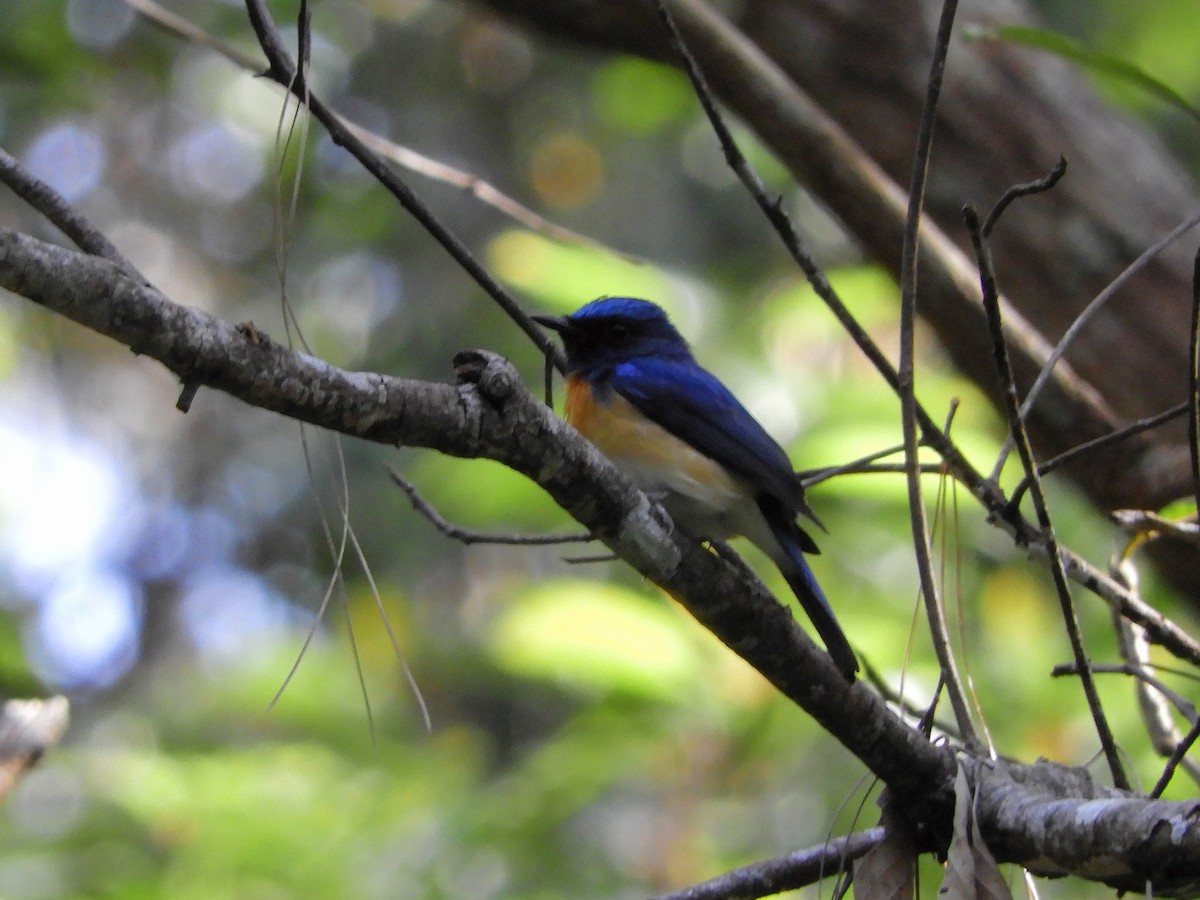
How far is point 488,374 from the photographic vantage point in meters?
2.14

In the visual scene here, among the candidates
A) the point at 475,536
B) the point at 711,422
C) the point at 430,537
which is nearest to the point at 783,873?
the point at 475,536

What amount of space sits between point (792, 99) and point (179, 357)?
9.15 feet

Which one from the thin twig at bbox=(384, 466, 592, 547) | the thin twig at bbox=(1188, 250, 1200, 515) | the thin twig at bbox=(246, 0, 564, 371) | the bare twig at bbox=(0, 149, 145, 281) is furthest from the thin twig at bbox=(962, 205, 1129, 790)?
the bare twig at bbox=(0, 149, 145, 281)

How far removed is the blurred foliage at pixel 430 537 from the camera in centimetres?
515

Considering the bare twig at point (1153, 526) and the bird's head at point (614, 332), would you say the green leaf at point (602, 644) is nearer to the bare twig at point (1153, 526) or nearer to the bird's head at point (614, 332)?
the bird's head at point (614, 332)

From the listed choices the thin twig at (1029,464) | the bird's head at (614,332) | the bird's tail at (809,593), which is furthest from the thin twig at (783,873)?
the bird's head at (614,332)

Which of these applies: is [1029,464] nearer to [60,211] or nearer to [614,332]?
[60,211]

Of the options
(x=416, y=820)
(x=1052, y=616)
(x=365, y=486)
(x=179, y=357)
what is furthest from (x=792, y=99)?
(x=365, y=486)

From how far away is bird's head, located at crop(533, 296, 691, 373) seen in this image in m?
4.64

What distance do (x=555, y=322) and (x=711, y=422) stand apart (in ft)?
2.59

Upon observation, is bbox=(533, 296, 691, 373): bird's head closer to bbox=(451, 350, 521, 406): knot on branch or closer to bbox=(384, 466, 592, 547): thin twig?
bbox=(384, 466, 592, 547): thin twig

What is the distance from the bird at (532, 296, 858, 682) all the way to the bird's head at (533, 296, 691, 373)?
0.26 meters

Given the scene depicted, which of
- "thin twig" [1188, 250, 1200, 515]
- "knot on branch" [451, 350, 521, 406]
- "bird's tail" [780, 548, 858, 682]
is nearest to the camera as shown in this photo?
"knot on branch" [451, 350, 521, 406]

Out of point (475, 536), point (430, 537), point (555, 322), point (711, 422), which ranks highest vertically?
point (430, 537)
